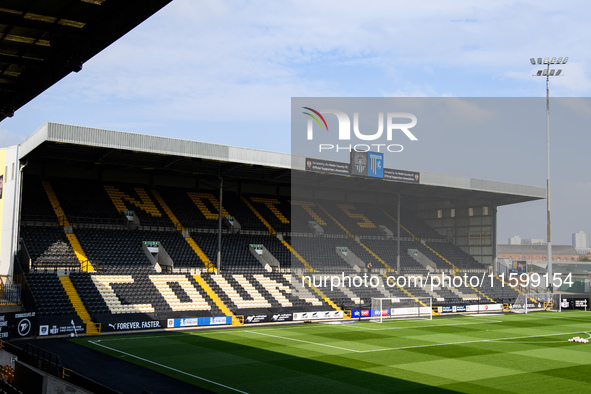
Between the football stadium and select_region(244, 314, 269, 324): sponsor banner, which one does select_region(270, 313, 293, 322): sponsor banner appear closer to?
the football stadium

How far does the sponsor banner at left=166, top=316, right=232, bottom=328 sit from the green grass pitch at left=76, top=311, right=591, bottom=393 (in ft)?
5.07

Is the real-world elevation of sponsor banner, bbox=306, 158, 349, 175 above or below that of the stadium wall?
above

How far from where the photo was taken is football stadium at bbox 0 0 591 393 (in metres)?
19.5

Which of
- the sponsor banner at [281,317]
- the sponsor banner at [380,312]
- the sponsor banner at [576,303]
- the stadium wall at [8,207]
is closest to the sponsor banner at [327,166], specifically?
the sponsor banner at [380,312]

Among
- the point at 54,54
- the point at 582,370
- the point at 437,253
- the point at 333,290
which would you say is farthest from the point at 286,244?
the point at 54,54

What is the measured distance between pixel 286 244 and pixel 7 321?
25.4 metres

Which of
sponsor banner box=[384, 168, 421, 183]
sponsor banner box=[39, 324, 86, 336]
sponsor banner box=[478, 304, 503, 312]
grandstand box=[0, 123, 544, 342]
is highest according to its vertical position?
sponsor banner box=[384, 168, 421, 183]

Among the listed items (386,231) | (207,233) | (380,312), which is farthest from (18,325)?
(386,231)

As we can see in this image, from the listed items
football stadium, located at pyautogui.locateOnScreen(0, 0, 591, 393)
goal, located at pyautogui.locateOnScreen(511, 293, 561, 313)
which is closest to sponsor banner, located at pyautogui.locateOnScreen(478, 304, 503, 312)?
football stadium, located at pyautogui.locateOnScreen(0, 0, 591, 393)

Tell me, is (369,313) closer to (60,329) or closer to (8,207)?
(60,329)

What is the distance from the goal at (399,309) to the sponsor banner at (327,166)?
33.0ft

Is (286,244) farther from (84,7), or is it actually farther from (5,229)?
(84,7)

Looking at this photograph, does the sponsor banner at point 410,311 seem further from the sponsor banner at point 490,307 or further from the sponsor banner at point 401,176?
the sponsor banner at point 401,176

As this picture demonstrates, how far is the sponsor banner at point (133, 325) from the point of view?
32500 mm
